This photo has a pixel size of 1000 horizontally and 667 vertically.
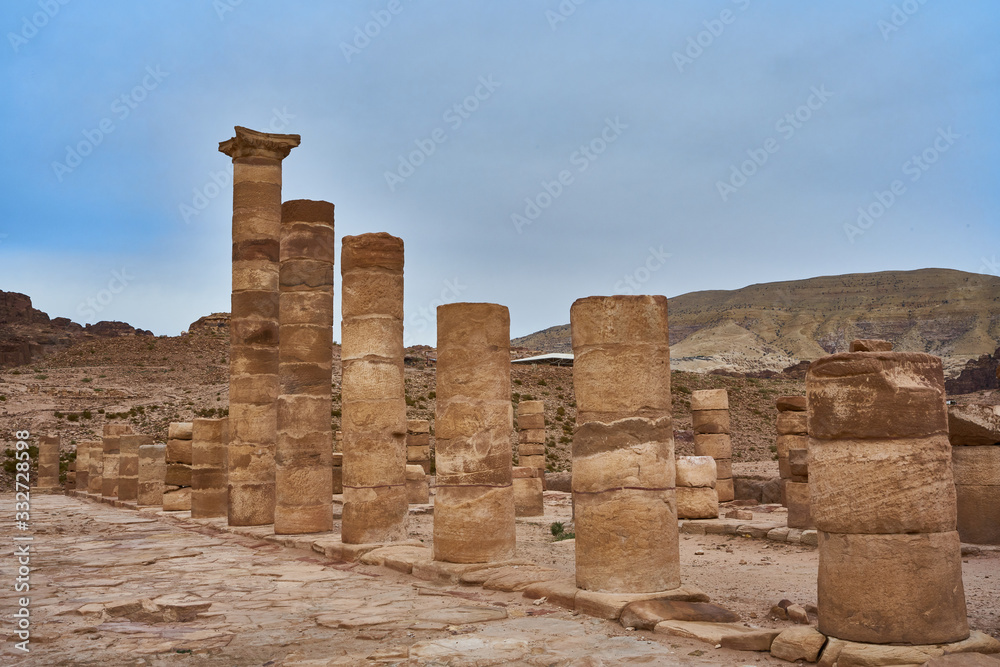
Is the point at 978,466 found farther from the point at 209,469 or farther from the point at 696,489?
the point at 209,469

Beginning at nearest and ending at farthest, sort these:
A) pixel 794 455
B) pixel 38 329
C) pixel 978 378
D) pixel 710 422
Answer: pixel 794 455 → pixel 710 422 → pixel 978 378 → pixel 38 329

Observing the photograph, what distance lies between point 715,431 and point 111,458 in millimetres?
16514

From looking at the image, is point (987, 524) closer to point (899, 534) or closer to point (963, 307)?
point (899, 534)

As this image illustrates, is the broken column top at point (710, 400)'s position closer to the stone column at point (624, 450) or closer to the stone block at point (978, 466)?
the stone block at point (978, 466)

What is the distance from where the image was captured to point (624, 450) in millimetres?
7473

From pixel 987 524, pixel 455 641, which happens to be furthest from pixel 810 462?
pixel 987 524

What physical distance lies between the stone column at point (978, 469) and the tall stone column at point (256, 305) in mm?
10466

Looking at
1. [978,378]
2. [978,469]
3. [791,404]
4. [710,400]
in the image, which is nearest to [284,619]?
[978,469]

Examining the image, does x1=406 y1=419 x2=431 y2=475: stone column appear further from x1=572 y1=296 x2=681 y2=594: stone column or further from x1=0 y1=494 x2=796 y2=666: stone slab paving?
x1=572 y1=296 x2=681 y2=594: stone column

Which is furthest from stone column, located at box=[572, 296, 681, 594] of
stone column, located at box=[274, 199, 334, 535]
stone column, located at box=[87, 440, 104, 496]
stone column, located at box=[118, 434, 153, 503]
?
stone column, located at box=[87, 440, 104, 496]

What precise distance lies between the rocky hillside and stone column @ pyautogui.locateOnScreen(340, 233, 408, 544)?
209ft

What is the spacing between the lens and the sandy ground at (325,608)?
591 cm

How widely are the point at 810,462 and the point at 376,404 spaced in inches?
266

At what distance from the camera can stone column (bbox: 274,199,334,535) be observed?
13.2 meters
